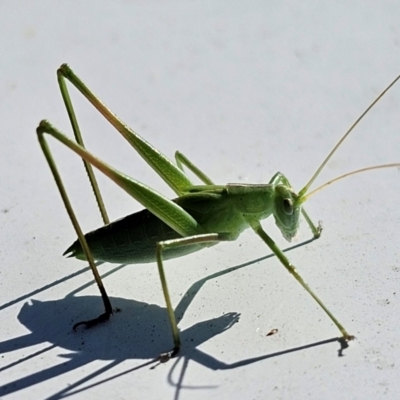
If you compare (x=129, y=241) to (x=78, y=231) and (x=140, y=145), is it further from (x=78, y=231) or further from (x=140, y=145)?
(x=140, y=145)

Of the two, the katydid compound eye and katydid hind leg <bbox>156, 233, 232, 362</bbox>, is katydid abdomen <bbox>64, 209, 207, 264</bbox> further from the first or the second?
the katydid compound eye

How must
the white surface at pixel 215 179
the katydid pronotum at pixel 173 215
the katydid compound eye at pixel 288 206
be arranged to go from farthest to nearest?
the katydid compound eye at pixel 288 206, the katydid pronotum at pixel 173 215, the white surface at pixel 215 179

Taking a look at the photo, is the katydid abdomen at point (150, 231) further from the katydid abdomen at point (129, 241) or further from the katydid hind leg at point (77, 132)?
the katydid hind leg at point (77, 132)

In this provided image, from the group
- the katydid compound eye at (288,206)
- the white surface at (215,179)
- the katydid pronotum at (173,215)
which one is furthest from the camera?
the katydid compound eye at (288,206)

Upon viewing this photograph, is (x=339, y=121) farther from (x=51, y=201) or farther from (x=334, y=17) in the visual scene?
(x=51, y=201)

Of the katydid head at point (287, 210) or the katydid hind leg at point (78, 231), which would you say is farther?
the katydid head at point (287, 210)

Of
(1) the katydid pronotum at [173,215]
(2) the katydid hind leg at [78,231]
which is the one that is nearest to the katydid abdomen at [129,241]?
(1) the katydid pronotum at [173,215]

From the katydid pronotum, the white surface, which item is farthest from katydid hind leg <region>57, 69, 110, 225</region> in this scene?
the white surface
